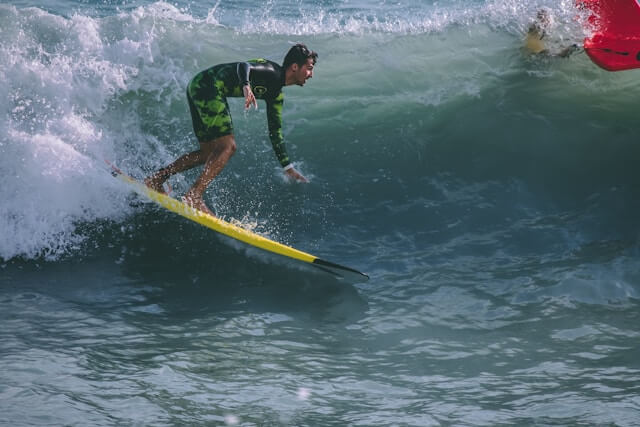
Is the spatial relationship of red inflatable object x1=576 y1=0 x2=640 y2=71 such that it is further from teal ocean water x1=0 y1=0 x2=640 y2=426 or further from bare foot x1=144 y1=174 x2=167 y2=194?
bare foot x1=144 y1=174 x2=167 y2=194

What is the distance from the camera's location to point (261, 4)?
1281 cm

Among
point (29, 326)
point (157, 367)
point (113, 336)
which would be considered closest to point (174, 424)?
point (157, 367)

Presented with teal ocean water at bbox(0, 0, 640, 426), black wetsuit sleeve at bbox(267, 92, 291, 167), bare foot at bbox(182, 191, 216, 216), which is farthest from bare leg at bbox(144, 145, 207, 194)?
black wetsuit sleeve at bbox(267, 92, 291, 167)

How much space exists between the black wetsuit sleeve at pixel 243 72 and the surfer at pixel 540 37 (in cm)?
416

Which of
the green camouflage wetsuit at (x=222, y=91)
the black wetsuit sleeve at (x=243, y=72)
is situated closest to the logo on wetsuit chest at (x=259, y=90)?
the green camouflage wetsuit at (x=222, y=91)

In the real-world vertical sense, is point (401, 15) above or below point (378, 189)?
above

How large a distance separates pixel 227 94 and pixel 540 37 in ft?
14.0

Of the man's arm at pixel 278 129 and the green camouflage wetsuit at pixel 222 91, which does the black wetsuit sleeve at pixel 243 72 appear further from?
the man's arm at pixel 278 129

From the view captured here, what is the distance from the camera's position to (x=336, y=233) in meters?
6.79

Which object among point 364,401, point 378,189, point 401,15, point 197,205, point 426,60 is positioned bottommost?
point 364,401

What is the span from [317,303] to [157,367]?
1537 millimetres

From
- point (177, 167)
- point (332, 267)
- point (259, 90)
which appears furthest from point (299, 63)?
point (332, 267)

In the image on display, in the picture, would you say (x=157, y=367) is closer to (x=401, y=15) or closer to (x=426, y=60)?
(x=426, y=60)

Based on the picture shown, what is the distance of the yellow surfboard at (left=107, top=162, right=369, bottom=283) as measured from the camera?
5406mm
